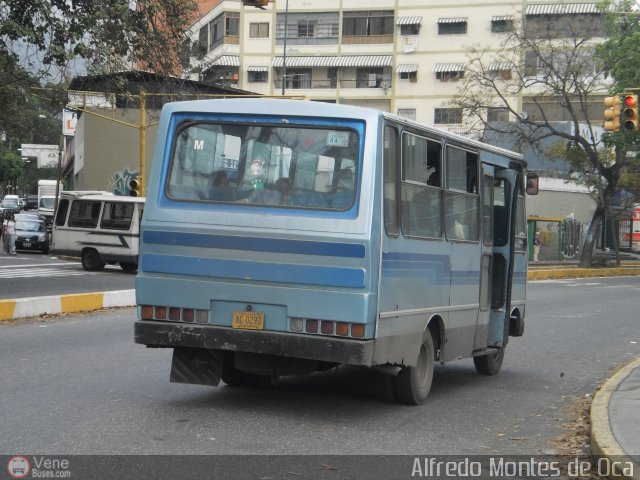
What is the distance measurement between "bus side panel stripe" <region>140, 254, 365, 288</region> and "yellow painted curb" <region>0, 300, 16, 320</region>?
8285 millimetres

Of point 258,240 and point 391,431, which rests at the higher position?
point 258,240

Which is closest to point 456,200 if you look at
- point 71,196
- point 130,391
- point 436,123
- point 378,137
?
point 378,137

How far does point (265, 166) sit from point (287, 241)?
0.79 metres

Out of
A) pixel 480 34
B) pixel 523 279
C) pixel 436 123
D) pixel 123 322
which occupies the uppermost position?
pixel 480 34

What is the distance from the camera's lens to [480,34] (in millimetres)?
65812

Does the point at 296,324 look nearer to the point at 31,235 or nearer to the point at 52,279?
the point at 52,279

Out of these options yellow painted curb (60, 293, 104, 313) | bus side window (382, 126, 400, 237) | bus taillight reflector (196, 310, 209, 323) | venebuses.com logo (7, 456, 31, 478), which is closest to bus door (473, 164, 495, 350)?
bus side window (382, 126, 400, 237)

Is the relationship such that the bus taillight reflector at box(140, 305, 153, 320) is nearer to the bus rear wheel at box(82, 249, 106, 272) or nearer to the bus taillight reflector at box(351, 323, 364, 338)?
the bus taillight reflector at box(351, 323, 364, 338)

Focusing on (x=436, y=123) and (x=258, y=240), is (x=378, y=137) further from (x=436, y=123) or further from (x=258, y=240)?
(x=436, y=123)

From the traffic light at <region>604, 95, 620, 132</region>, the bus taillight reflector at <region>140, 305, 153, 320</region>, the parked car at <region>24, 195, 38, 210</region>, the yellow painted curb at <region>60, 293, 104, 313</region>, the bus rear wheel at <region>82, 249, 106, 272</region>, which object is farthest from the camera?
the parked car at <region>24, 195, 38, 210</region>

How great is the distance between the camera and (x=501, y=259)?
1172cm

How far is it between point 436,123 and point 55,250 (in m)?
39.7

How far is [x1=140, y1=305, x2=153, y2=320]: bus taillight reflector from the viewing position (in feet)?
28.3

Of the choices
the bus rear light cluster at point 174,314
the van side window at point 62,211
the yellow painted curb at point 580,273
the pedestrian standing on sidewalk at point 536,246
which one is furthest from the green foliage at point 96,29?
the pedestrian standing on sidewalk at point 536,246
